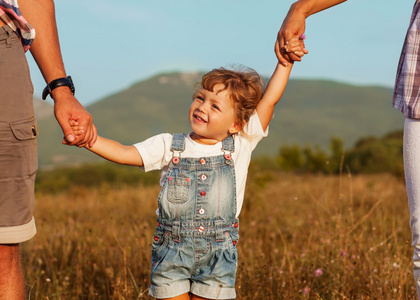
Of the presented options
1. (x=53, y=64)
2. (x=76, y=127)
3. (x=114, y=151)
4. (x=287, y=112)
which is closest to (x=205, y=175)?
(x=114, y=151)

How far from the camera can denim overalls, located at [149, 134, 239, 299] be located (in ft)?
8.37

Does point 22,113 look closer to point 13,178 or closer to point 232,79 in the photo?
point 13,178

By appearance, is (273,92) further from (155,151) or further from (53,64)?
(53,64)

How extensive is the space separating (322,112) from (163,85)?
2101 inches

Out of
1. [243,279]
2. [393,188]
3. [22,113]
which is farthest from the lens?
[393,188]

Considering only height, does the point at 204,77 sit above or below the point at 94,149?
above

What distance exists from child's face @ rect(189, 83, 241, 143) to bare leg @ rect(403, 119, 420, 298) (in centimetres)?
87

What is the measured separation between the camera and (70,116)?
2.38 metres

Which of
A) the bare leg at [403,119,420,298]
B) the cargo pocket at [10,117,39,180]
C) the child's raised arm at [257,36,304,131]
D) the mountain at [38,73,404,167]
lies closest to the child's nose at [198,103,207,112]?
the child's raised arm at [257,36,304,131]

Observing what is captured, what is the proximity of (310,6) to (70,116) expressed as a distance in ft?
4.29

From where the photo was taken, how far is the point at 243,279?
3713 millimetres

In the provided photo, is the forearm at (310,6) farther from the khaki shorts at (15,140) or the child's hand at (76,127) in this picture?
the khaki shorts at (15,140)

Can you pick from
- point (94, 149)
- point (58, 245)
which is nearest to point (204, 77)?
point (94, 149)

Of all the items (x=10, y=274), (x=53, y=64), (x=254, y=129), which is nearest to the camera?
(x=10, y=274)
